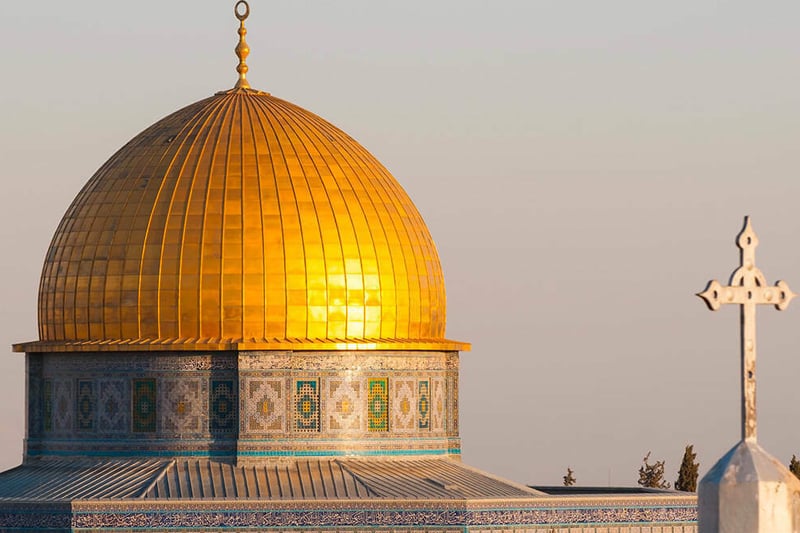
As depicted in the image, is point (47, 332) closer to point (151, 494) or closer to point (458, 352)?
point (151, 494)

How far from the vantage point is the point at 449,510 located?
32562 mm

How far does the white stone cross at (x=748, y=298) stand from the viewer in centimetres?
1483

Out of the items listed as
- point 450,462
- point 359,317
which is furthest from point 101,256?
point 450,462

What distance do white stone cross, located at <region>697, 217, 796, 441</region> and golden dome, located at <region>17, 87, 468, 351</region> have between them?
19.6 meters

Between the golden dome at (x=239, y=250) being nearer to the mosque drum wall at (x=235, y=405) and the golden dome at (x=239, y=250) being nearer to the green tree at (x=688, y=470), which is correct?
the mosque drum wall at (x=235, y=405)

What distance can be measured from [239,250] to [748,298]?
2006 cm

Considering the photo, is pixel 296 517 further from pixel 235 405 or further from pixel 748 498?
pixel 748 498

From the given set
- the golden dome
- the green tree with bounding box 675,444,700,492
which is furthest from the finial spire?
the green tree with bounding box 675,444,700,492

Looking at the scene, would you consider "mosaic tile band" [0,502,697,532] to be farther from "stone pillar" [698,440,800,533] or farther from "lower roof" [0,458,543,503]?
"stone pillar" [698,440,800,533]

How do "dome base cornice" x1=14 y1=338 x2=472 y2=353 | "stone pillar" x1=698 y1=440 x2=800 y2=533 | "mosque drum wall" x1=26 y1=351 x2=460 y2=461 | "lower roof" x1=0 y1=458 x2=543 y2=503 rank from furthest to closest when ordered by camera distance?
"mosque drum wall" x1=26 y1=351 x2=460 y2=461
"dome base cornice" x1=14 y1=338 x2=472 y2=353
"lower roof" x1=0 y1=458 x2=543 y2=503
"stone pillar" x1=698 y1=440 x2=800 y2=533

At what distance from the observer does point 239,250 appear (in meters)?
34.6

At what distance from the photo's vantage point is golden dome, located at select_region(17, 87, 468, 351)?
113 feet

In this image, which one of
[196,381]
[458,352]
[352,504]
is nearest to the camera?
[352,504]

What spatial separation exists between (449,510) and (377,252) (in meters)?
4.90
